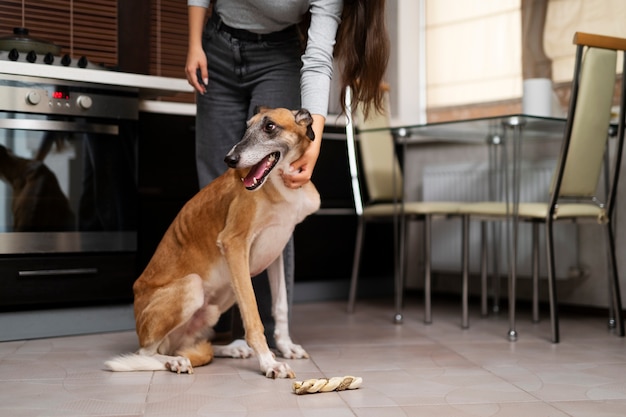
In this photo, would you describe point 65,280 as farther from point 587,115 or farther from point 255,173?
point 587,115

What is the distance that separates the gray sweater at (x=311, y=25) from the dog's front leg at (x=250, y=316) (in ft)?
1.65

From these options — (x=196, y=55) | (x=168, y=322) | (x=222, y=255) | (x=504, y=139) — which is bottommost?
(x=168, y=322)

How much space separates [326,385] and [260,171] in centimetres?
61

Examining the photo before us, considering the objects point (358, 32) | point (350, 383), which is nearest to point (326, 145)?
point (358, 32)

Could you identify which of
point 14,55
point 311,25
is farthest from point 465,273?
point 14,55

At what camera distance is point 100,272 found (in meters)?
3.18

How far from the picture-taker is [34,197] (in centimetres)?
308

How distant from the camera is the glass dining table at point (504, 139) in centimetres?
306

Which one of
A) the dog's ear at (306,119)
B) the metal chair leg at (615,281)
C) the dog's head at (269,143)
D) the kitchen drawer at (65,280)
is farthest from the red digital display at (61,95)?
the metal chair leg at (615,281)

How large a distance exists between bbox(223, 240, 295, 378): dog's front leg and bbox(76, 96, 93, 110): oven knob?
3.78ft

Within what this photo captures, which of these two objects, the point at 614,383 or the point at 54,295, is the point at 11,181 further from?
the point at 614,383

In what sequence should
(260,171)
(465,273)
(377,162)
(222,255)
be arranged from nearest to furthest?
(260,171) < (222,255) < (465,273) < (377,162)

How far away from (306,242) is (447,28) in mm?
1565

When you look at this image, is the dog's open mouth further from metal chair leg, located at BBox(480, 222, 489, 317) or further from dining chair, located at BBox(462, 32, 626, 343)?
metal chair leg, located at BBox(480, 222, 489, 317)
